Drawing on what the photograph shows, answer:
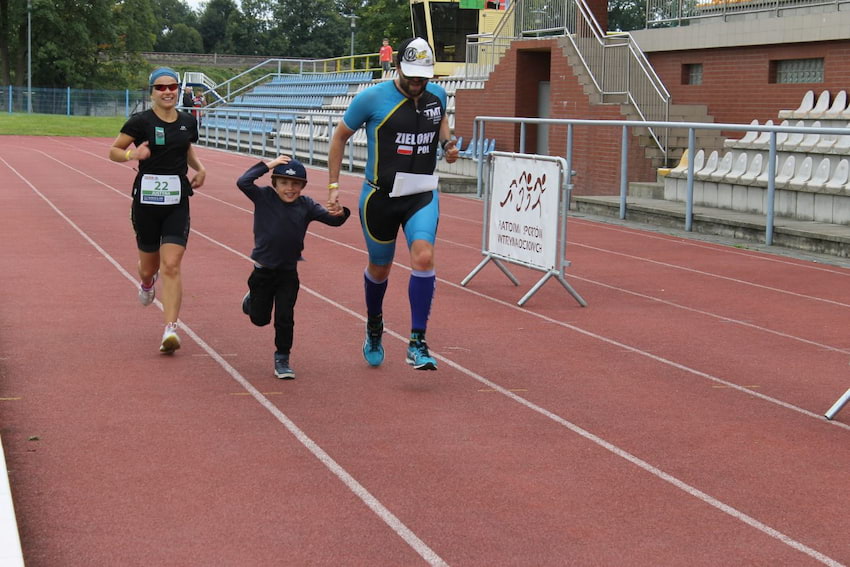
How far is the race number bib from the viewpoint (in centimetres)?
827

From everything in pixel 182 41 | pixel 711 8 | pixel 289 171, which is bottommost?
pixel 289 171

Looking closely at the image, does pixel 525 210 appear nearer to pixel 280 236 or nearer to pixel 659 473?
pixel 280 236

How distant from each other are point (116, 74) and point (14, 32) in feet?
24.2

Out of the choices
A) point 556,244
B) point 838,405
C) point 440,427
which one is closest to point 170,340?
point 440,427

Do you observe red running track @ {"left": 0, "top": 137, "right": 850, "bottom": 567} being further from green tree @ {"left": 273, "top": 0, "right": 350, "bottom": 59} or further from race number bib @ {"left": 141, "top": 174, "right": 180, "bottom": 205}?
green tree @ {"left": 273, "top": 0, "right": 350, "bottom": 59}

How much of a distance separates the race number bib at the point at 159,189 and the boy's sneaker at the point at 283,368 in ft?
4.49

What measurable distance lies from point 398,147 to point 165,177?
160cm

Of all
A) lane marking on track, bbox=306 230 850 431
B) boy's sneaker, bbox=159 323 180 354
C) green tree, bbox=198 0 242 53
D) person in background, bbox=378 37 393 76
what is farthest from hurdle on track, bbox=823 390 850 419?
green tree, bbox=198 0 242 53

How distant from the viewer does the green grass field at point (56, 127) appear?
179 ft

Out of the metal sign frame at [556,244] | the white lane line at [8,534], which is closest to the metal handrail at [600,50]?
the metal sign frame at [556,244]

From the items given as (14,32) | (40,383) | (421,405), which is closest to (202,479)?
(421,405)

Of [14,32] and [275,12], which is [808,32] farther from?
[275,12]

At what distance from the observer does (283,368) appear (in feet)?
25.1

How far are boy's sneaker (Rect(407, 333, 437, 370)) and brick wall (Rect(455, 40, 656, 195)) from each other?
1354 cm
